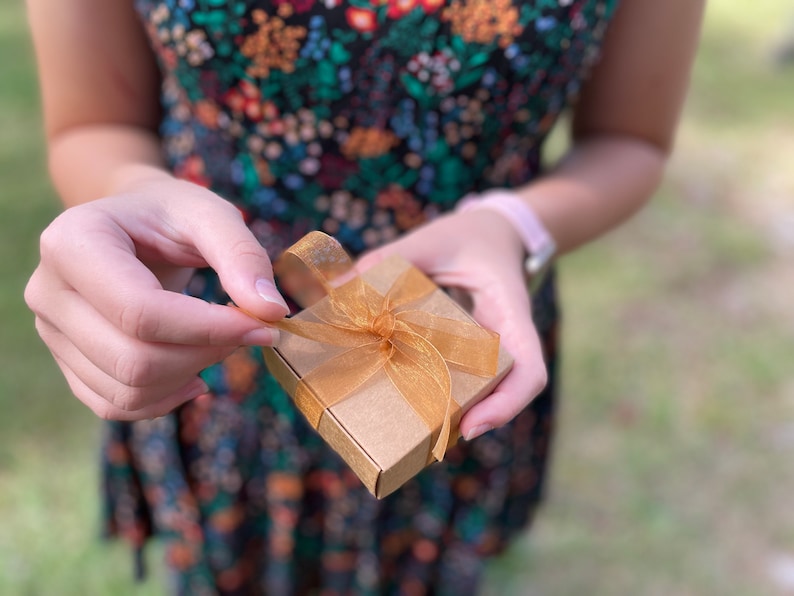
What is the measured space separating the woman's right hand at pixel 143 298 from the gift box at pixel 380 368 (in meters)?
0.07

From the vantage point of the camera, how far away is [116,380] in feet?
1.85

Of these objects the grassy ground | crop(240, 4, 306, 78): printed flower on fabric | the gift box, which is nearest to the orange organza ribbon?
the gift box

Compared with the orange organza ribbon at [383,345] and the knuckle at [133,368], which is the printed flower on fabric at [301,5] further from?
the knuckle at [133,368]

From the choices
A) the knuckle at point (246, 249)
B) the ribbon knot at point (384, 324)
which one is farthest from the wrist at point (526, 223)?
the knuckle at point (246, 249)

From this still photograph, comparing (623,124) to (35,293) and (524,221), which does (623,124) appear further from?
(35,293)

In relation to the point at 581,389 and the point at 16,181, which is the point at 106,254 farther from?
the point at 16,181

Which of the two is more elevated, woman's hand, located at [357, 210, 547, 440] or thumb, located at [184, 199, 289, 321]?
thumb, located at [184, 199, 289, 321]

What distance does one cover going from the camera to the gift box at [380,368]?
0.61 metres

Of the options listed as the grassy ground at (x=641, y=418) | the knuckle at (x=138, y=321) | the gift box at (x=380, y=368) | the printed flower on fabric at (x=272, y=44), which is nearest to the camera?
the knuckle at (x=138, y=321)

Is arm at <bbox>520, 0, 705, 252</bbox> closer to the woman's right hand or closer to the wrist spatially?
the wrist

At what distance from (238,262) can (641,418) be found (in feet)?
5.34

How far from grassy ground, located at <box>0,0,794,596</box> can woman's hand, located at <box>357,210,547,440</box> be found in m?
1.12

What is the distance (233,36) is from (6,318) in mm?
1664

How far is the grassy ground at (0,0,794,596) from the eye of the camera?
1.62m
